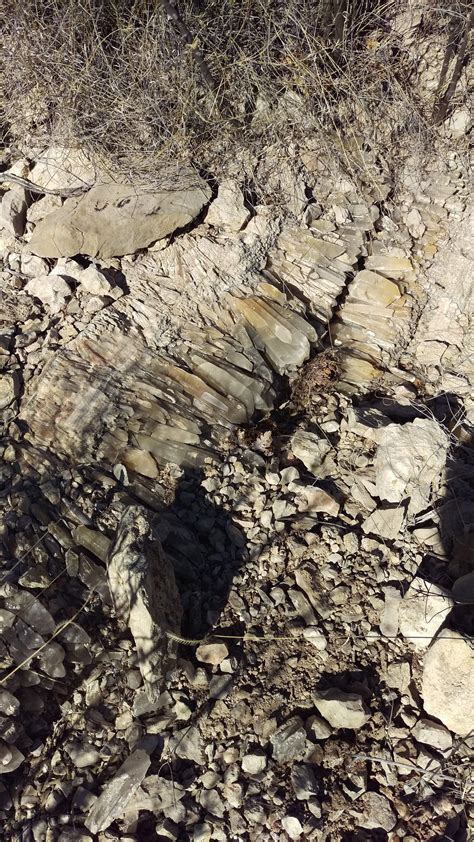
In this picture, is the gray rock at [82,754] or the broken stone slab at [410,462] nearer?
the gray rock at [82,754]

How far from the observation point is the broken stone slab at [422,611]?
2.17m

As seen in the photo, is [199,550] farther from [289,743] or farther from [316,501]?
[289,743]

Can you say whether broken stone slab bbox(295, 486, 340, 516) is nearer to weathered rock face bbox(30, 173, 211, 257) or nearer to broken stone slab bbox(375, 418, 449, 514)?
broken stone slab bbox(375, 418, 449, 514)

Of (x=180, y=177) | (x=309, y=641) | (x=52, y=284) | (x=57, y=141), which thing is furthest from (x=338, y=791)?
(x=57, y=141)

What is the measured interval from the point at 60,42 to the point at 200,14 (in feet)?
2.44

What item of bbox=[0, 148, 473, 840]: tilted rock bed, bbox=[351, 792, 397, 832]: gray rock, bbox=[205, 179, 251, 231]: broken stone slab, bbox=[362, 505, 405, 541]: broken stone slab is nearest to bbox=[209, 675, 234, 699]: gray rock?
bbox=[0, 148, 473, 840]: tilted rock bed

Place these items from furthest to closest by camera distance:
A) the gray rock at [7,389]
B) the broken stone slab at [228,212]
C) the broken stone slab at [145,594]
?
1. the broken stone slab at [228,212]
2. the gray rock at [7,389]
3. the broken stone slab at [145,594]

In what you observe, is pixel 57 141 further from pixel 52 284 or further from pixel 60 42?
pixel 52 284

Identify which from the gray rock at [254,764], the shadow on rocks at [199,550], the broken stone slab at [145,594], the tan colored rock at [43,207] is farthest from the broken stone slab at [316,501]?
the tan colored rock at [43,207]

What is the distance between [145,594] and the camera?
2104mm

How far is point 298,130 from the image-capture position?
356 cm

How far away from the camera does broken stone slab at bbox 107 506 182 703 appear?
2.11 m

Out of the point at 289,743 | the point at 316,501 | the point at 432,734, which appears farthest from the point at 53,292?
the point at 432,734

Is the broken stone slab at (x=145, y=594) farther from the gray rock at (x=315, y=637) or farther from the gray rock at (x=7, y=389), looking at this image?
the gray rock at (x=7, y=389)
